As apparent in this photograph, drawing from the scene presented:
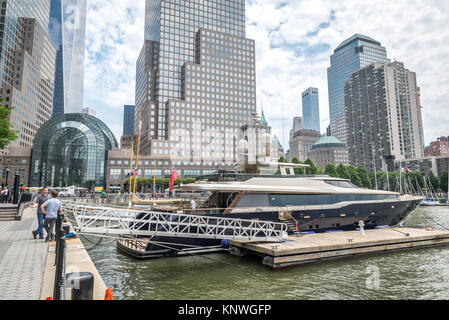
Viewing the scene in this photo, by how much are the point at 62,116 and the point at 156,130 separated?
39.3m

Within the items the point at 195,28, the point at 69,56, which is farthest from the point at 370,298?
the point at 69,56

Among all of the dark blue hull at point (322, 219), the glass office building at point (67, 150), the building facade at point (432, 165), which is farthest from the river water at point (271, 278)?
the building facade at point (432, 165)

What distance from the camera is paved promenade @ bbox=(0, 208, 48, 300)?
21.5 ft

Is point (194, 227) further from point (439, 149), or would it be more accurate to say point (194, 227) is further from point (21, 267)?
point (439, 149)

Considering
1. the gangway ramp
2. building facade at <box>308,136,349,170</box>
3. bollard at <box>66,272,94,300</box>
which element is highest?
building facade at <box>308,136,349,170</box>

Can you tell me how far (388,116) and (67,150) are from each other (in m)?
150

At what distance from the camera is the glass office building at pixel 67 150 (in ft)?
304

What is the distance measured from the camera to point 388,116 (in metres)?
140

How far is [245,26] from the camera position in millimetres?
148500

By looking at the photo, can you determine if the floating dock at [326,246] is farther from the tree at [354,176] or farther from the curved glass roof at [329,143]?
the curved glass roof at [329,143]

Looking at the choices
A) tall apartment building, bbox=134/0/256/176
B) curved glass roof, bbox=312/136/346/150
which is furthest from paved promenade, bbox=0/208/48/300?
curved glass roof, bbox=312/136/346/150

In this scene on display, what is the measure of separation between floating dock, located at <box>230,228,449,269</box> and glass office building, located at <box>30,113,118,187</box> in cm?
9391

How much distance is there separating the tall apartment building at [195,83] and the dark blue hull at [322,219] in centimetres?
9145

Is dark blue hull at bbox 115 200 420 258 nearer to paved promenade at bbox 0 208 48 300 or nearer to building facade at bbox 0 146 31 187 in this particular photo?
paved promenade at bbox 0 208 48 300
